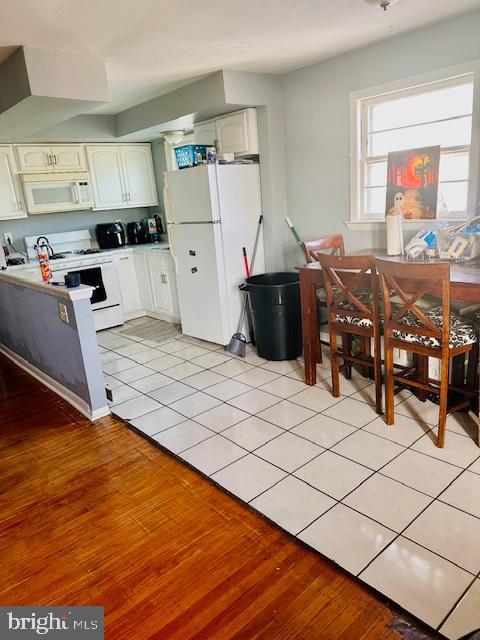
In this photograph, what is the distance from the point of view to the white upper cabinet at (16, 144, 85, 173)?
4.78 metres

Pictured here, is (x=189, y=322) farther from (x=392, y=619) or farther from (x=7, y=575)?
(x=392, y=619)

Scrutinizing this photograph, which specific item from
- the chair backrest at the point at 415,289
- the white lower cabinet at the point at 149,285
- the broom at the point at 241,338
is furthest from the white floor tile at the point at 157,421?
the white lower cabinet at the point at 149,285

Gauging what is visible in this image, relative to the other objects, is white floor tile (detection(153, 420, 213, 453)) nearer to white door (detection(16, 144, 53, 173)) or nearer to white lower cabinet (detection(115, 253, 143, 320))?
white lower cabinet (detection(115, 253, 143, 320))

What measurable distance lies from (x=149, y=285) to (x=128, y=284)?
0.92 feet

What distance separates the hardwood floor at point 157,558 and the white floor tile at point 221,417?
1.26ft

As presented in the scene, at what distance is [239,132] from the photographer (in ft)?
13.2

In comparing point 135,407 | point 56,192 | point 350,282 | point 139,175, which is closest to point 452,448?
point 350,282

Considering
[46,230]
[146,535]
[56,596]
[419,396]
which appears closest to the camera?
[56,596]

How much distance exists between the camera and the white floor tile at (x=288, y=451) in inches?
95.4

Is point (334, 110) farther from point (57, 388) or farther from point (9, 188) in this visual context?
point (9, 188)

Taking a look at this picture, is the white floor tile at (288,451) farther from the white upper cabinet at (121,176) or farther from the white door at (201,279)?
the white upper cabinet at (121,176)

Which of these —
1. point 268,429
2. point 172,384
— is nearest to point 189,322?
point 172,384

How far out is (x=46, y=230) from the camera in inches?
208

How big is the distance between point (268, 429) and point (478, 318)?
139 centimetres
